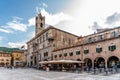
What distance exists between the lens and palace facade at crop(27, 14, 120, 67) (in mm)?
34325

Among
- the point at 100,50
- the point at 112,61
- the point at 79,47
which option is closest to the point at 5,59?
the point at 79,47

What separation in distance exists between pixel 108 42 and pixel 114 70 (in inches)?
334

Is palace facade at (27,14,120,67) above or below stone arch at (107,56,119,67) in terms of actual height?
above

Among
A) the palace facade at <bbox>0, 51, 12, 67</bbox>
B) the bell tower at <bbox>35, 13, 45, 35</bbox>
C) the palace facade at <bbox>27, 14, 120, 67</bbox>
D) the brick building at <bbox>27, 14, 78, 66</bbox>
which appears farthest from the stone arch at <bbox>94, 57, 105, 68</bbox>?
the palace facade at <bbox>0, 51, 12, 67</bbox>

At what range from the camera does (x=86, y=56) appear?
130 ft

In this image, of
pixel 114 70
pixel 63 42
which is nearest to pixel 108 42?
pixel 114 70

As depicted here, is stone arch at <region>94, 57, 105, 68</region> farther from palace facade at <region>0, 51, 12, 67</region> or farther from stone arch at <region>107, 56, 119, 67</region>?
palace facade at <region>0, 51, 12, 67</region>

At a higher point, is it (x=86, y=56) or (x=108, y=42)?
(x=108, y=42)

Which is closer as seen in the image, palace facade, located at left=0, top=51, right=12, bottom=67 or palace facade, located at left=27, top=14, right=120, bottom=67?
palace facade, located at left=27, top=14, right=120, bottom=67

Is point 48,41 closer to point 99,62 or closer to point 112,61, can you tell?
point 99,62

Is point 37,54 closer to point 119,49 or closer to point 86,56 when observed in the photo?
point 86,56

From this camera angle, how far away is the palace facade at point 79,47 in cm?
3433

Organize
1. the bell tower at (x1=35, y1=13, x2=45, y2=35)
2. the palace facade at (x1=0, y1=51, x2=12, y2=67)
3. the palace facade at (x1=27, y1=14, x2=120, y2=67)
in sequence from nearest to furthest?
the palace facade at (x1=27, y1=14, x2=120, y2=67), the bell tower at (x1=35, y1=13, x2=45, y2=35), the palace facade at (x1=0, y1=51, x2=12, y2=67)

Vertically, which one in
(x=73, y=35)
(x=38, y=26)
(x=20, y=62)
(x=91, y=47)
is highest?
(x=38, y=26)
